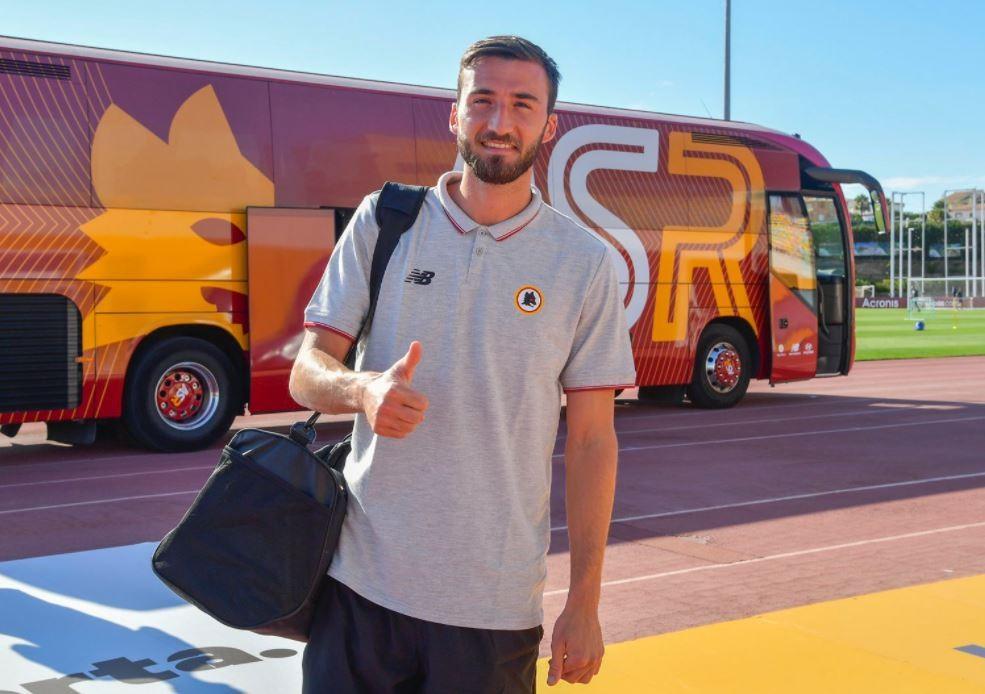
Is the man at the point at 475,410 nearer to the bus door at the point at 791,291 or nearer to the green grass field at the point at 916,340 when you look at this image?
the bus door at the point at 791,291

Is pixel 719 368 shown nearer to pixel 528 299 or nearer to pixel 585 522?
pixel 585 522

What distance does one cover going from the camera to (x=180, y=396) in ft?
41.0

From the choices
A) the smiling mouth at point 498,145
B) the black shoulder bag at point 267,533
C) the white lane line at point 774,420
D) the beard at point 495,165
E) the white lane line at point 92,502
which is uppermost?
the smiling mouth at point 498,145

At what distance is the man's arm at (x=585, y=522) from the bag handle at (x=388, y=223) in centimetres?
47

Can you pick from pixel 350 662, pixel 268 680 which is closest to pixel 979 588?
pixel 268 680

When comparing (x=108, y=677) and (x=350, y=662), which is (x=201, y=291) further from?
(x=350, y=662)

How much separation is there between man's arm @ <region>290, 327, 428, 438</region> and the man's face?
49cm

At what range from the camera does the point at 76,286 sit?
1161 centimetres

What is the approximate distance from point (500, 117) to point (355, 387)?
673 millimetres

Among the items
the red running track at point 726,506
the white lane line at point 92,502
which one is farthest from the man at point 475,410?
the white lane line at point 92,502

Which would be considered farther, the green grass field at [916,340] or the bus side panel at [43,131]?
the green grass field at [916,340]

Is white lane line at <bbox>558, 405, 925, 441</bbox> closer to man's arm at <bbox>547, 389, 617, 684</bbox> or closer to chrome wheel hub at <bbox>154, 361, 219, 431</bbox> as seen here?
chrome wheel hub at <bbox>154, 361, 219, 431</bbox>

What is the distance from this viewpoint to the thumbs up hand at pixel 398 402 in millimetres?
2303

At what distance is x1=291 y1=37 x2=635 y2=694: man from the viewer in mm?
2576
